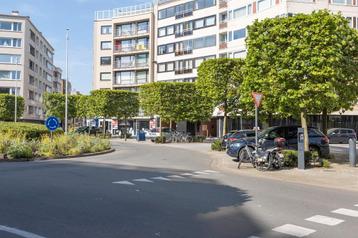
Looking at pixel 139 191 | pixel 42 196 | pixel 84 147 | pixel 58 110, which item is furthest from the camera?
pixel 58 110

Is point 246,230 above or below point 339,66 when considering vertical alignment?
below

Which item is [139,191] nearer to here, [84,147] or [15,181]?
[15,181]

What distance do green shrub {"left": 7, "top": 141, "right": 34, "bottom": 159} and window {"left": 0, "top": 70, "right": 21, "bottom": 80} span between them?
63.7 m

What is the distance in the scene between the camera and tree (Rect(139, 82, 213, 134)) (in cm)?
4422

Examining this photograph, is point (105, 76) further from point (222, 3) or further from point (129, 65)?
point (222, 3)

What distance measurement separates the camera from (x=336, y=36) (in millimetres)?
15984

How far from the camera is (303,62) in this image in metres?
15.9

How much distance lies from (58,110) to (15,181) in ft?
178

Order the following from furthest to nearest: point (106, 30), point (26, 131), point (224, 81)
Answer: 1. point (106, 30)
2. point (224, 81)
3. point (26, 131)

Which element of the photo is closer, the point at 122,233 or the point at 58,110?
the point at 122,233

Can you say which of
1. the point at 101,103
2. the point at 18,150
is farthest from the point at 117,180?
the point at 101,103

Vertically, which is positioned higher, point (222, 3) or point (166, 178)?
point (222, 3)

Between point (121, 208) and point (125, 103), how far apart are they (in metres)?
45.9

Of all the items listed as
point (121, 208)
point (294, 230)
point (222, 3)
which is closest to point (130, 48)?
point (222, 3)
